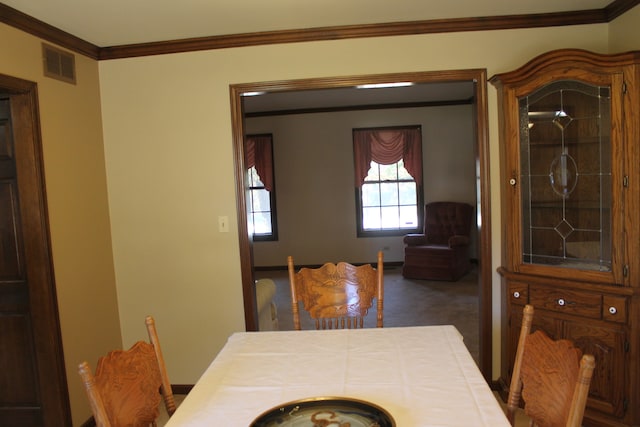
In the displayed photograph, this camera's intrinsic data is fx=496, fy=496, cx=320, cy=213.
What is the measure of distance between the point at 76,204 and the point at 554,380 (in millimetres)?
2838

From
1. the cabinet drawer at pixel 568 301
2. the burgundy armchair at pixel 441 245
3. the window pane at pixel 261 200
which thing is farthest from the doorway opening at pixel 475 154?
the window pane at pixel 261 200

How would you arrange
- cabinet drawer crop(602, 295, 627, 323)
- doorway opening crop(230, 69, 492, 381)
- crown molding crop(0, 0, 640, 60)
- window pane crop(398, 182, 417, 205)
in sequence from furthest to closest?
window pane crop(398, 182, 417, 205), doorway opening crop(230, 69, 492, 381), crown molding crop(0, 0, 640, 60), cabinet drawer crop(602, 295, 627, 323)

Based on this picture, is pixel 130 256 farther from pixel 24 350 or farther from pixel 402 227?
pixel 402 227

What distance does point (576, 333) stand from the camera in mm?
2738

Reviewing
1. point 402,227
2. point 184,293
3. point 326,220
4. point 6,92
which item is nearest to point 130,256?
point 184,293

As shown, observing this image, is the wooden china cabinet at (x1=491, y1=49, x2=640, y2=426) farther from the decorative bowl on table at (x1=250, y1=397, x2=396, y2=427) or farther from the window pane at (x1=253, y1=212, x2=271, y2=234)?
the window pane at (x1=253, y1=212, x2=271, y2=234)

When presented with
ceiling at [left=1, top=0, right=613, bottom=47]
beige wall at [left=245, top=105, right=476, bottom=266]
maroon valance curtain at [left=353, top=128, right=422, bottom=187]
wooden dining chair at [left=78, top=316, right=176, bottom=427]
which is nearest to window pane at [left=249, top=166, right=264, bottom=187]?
beige wall at [left=245, top=105, right=476, bottom=266]

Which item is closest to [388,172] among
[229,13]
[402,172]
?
[402,172]

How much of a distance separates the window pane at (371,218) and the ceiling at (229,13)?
484cm

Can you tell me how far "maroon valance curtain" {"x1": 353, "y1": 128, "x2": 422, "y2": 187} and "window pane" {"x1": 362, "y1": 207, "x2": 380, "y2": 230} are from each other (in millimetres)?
582

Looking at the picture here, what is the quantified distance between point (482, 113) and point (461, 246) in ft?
12.9

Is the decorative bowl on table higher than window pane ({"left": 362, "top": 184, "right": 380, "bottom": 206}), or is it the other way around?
window pane ({"left": 362, "top": 184, "right": 380, "bottom": 206})

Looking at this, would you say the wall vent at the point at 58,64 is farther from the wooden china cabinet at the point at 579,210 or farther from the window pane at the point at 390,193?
the window pane at the point at 390,193

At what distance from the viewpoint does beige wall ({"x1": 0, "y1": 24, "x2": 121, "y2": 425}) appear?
2.82 metres
